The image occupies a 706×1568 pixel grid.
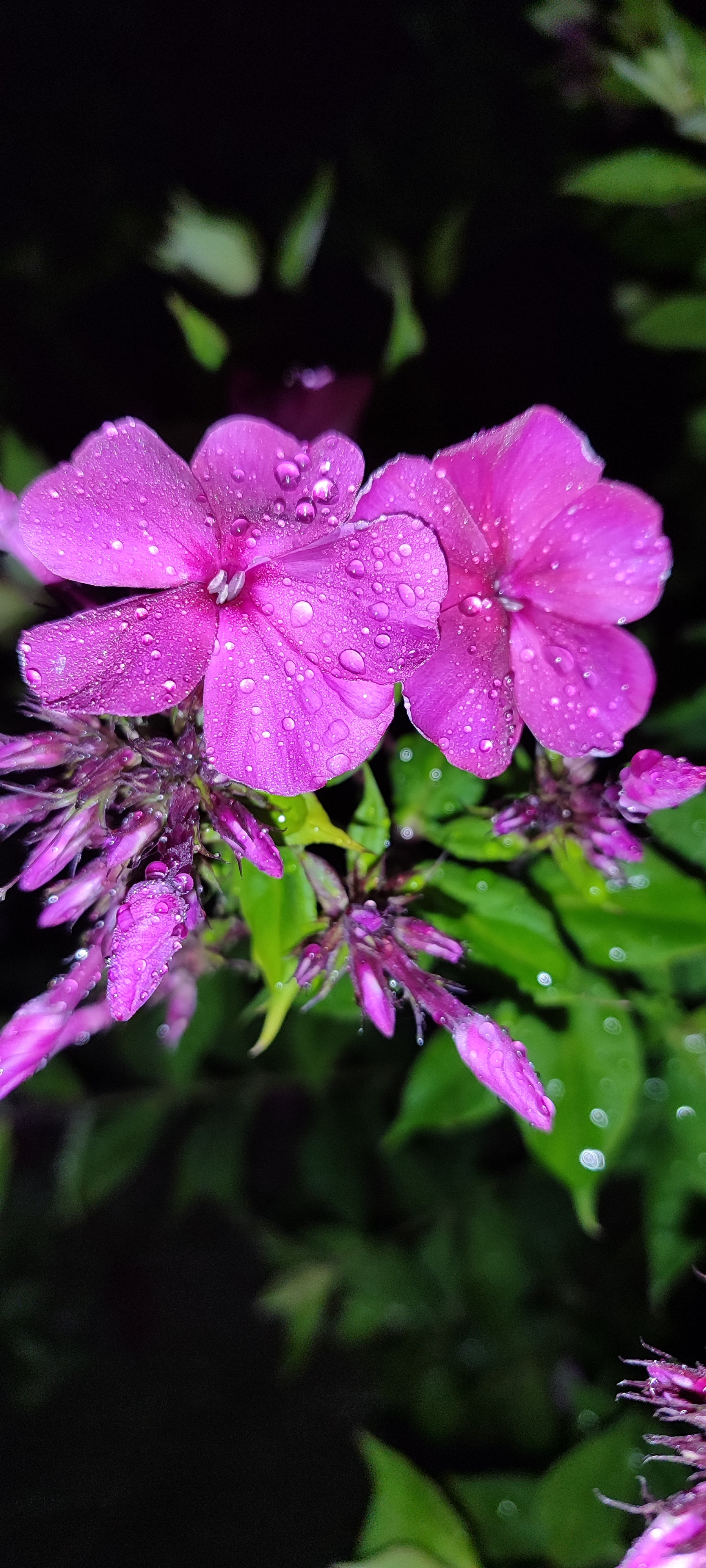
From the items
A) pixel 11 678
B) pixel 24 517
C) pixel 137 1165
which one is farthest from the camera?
pixel 137 1165

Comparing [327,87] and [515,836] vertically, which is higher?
[327,87]

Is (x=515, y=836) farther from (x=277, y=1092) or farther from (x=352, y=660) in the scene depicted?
(x=277, y=1092)

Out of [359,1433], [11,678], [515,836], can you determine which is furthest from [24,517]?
[359,1433]

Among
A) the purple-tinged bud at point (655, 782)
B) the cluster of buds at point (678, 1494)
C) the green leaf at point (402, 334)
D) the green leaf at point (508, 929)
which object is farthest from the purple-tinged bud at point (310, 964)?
the green leaf at point (402, 334)

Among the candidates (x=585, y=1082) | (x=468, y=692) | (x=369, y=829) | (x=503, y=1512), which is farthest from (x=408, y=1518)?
(x=468, y=692)

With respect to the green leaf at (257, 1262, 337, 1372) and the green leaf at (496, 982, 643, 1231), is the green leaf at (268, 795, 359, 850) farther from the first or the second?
the green leaf at (257, 1262, 337, 1372)

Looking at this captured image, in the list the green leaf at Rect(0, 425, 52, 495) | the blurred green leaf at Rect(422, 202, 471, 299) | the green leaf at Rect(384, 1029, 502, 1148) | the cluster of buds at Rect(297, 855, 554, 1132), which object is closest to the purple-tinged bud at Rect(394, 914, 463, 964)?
the cluster of buds at Rect(297, 855, 554, 1132)

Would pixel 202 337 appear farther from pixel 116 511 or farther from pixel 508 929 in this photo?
pixel 508 929
